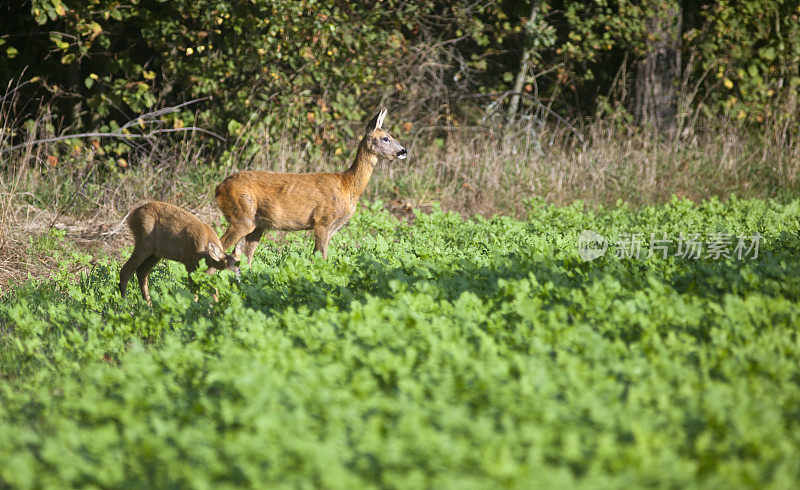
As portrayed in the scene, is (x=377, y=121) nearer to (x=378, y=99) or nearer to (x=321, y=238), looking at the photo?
(x=321, y=238)

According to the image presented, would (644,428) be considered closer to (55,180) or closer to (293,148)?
(55,180)

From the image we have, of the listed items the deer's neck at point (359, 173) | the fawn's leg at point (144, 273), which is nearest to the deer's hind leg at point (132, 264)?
the fawn's leg at point (144, 273)

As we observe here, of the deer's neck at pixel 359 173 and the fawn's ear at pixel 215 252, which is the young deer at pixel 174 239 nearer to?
the fawn's ear at pixel 215 252

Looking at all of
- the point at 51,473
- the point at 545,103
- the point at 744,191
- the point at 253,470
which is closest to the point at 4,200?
the point at 51,473

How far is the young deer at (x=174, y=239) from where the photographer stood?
226 inches

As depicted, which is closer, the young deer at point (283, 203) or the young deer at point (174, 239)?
the young deer at point (174, 239)

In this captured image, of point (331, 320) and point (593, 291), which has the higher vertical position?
point (593, 291)

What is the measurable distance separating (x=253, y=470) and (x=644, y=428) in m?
1.41

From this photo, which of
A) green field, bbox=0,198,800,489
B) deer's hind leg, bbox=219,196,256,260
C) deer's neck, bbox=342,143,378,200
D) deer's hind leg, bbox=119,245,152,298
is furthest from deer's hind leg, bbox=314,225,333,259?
deer's hind leg, bbox=119,245,152,298

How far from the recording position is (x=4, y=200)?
7.61 metres

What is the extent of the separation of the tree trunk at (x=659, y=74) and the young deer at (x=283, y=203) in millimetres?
7799

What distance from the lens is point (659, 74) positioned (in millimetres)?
13688

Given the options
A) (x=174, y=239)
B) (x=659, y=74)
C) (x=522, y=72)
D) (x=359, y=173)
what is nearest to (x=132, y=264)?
(x=174, y=239)

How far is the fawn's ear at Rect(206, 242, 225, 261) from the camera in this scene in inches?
223
